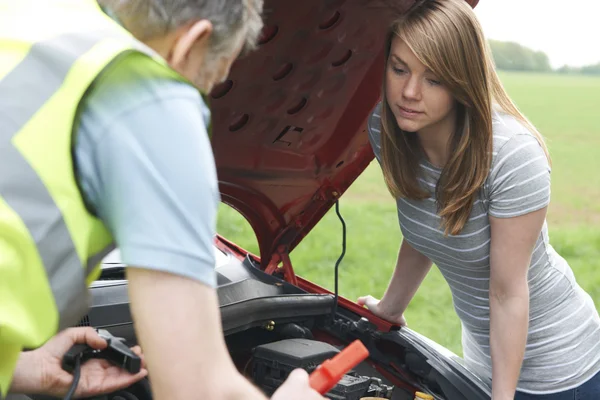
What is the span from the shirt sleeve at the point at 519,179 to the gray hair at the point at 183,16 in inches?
40.8

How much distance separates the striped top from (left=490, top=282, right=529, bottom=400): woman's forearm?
4.6 inches

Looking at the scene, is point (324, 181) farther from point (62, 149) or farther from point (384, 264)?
point (384, 264)

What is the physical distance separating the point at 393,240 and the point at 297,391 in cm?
564

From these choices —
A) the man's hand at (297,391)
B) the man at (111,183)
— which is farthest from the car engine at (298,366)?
the man at (111,183)

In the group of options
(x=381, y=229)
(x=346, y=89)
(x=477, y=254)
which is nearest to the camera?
(x=477, y=254)

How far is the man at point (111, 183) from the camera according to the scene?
919 millimetres

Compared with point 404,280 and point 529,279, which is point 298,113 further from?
point 529,279

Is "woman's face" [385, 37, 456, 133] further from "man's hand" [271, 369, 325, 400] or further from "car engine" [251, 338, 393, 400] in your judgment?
"man's hand" [271, 369, 325, 400]

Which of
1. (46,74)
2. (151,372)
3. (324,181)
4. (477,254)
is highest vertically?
(46,74)

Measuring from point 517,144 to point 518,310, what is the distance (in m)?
0.42

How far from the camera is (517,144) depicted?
194 cm

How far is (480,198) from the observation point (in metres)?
1.99

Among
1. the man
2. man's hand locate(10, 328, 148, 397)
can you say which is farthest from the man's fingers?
the man

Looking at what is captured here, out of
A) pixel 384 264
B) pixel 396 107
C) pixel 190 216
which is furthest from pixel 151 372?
pixel 384 264
